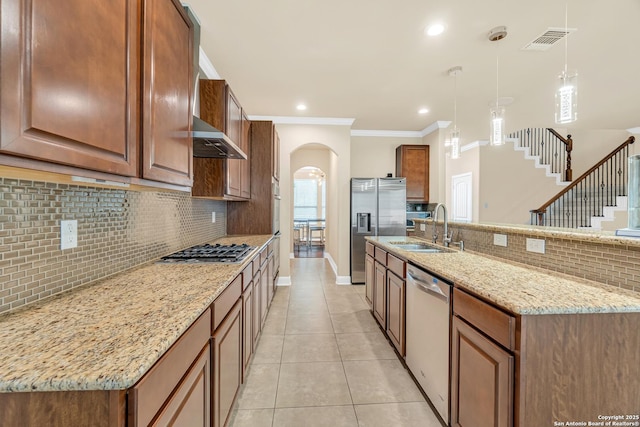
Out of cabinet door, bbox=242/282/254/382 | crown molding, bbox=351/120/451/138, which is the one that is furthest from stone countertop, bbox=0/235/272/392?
crown molding, bbox=351/120/451/138

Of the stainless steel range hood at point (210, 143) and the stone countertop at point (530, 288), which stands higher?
the stainless steel range hood at point (210, 143)

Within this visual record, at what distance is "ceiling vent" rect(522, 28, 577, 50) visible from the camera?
227 centimetres

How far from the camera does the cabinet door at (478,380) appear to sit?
1100 mm

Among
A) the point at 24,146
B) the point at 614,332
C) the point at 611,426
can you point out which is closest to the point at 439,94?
the point at 614,332

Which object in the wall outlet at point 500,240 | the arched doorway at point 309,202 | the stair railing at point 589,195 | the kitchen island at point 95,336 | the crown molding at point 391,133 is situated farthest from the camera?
the arched doorway at point 309,202

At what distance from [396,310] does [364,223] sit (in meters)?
2.48

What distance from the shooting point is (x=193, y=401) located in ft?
3.34

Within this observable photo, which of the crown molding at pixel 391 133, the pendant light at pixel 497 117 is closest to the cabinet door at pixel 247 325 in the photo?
the pendant light at pixel 497 117

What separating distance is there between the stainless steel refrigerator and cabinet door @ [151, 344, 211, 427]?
3691 mm

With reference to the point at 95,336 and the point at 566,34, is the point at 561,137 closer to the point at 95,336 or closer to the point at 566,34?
the point at 566,34

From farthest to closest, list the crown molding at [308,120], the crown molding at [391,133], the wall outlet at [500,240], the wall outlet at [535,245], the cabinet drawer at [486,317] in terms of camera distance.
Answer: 1. the crown molding at [391,133]
2. the crown molding at [308,120]
3. the wall outlet at [500,240]
4. the wall outlet at [535,245]
5. the cabinet drawer at [486,317]

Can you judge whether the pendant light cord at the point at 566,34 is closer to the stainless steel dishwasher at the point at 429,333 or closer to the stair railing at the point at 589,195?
the stainless steel dishwasher at the point at 429,333

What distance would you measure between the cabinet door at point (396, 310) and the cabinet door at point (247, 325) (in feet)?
3.89

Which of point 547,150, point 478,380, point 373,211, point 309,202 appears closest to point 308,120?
point 373,211
